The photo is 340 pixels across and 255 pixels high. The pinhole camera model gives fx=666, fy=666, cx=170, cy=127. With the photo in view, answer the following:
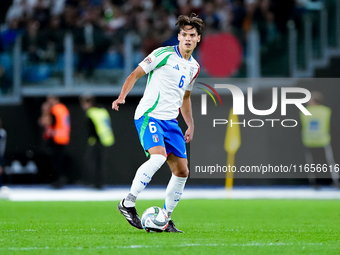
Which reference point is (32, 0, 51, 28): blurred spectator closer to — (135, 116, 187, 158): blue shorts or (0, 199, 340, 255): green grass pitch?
(0, 199, 340, 255): green grass pitch

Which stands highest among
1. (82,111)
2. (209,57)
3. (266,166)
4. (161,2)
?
(161,2)

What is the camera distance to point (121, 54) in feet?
52.1

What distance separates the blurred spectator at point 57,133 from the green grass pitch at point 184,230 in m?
3.77

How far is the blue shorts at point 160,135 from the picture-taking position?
6.61m

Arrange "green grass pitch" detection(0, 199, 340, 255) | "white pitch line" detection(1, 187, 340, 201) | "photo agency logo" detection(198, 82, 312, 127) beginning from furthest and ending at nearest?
"photo agency logo" detection(198, 82, 312, 127) → "white pitch line" detection(1, 187, 340, 201) → "green grass pitch" detection(0, 199, 340, 255)

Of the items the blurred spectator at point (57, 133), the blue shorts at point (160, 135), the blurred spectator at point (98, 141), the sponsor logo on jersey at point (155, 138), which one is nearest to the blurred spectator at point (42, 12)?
the blurred spectator at point (57, 133)

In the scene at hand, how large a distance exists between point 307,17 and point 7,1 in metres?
8.59

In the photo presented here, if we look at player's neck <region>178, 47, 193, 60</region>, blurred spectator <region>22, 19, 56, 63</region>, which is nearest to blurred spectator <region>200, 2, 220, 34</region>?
blurred spectator <region>22, 19, 56, 63</region>

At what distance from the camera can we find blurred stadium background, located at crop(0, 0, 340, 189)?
15953mm

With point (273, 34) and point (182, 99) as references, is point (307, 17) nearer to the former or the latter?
point (273, 34)

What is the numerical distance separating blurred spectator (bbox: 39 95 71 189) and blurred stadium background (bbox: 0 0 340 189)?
2.99 ft

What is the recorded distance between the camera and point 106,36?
52.4 feet

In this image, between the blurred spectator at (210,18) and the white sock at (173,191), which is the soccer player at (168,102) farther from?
the blurred spectator at (210,18)

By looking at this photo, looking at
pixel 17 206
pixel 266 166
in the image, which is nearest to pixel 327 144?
pixel 266 166
